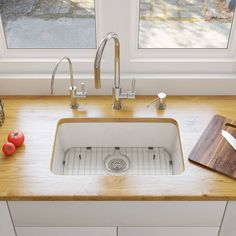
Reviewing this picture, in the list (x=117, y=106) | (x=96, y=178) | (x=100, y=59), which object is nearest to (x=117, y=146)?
(x=117, y=106)

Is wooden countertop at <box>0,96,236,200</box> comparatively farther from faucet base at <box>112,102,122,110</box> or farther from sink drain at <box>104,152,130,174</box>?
sink drain at <box>104,152,130,174</box>

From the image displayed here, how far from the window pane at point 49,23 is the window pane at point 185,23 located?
282mm

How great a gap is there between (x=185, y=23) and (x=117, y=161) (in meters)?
0.79


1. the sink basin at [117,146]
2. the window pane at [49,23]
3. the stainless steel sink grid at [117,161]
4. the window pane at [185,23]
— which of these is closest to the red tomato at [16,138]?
the sink basin at [117,146]

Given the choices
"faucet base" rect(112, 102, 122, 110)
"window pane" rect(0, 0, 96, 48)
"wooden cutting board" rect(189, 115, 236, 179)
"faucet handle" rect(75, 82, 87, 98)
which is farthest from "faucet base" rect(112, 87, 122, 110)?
"wooden cutting board" rect(189, 115, 236, 179)

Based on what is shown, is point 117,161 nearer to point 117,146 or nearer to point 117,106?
point 117,146

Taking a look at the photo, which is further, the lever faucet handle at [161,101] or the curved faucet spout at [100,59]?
the lever faucet handle at [161,101]

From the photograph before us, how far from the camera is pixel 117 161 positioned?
5.83 ft

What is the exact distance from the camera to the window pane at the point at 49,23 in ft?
5.87

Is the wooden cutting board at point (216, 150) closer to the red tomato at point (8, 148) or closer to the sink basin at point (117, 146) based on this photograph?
the sink basin at point (117, 146)

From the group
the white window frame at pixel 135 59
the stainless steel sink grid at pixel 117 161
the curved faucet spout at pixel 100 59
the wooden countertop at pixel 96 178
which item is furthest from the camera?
the white window frame at pixel 135 59

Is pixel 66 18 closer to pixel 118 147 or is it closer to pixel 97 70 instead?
pixel 97 70

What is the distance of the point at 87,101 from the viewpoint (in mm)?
1844

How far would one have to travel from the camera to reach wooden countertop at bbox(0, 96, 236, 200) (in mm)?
1363
